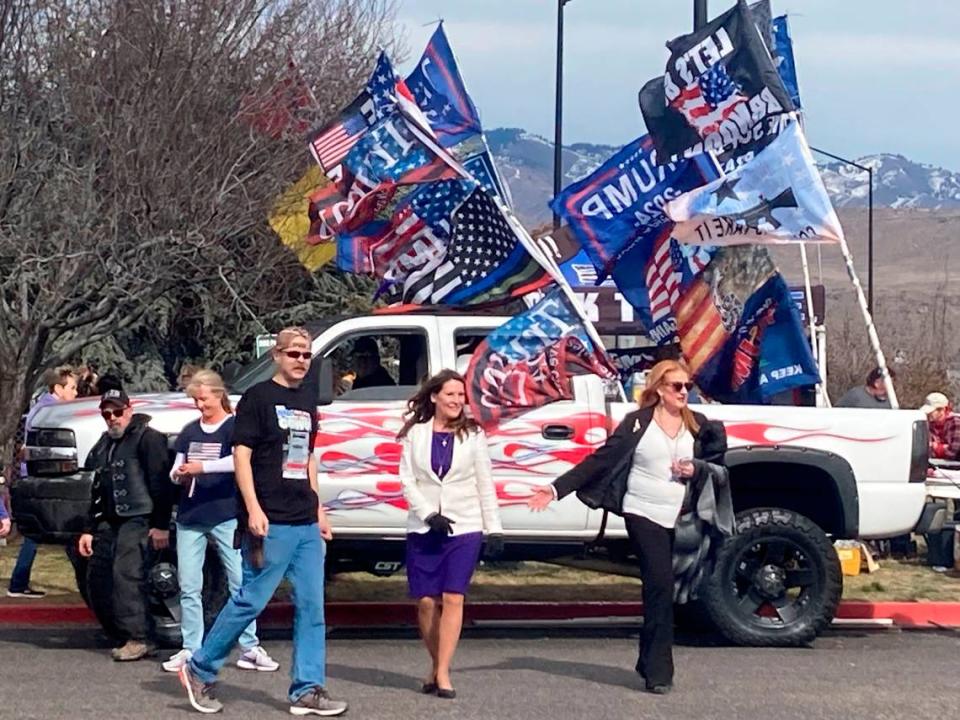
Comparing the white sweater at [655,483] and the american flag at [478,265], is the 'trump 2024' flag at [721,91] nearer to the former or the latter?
the american flag at [478,265]

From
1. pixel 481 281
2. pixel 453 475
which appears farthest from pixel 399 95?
pixel 453 475

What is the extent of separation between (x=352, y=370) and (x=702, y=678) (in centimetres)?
316

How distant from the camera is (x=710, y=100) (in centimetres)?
1173

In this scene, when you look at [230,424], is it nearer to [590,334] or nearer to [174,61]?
[590,334]

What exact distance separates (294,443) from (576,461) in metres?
2.80

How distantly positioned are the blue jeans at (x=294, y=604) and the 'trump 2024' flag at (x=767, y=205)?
4.04 metres

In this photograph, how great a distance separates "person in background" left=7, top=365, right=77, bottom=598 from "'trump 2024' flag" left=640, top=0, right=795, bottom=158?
188 inches

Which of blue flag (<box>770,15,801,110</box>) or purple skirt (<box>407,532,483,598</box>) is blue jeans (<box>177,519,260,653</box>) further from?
blue flag (<box>770,15,801,110</box>)

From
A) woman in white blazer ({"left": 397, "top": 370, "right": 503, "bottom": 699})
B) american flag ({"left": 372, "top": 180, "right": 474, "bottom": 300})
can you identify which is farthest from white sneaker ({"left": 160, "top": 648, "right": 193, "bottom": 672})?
american flag ({"left": 372, "top": 180, "right": 474, "bottom": 300})

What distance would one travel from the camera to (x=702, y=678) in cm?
909

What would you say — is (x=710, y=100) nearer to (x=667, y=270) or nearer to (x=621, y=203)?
(x=621, y=203)

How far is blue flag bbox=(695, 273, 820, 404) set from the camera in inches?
423

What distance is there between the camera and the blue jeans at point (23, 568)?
458 inches

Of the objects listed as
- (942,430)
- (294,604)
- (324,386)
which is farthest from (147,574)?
(942,430)
